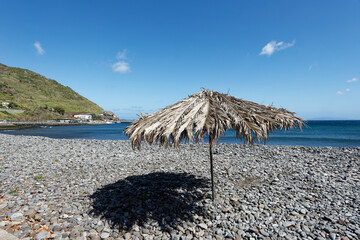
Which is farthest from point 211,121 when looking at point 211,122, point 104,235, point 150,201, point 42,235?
point 42,235

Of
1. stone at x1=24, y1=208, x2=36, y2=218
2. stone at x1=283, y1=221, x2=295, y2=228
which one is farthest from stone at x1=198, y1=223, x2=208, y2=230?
stone at x1=24, y1=208, x2=36, y2=218

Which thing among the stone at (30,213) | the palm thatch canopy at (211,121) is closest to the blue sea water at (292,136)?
the palm thatch canopy at (211,121)

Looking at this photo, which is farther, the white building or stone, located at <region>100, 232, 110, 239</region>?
the white building

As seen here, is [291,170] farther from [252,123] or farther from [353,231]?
[252,123]

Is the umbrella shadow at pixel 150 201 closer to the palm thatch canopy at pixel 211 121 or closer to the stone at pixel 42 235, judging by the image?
the stone at pixel 42 235

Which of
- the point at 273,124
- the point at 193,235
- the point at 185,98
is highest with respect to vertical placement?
the point at 185,98

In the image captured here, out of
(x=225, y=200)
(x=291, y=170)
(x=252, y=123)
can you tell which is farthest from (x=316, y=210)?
(x=291, y=170)

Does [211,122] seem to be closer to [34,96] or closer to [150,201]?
[150,201]

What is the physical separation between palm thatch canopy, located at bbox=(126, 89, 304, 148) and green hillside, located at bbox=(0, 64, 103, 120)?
7705cm

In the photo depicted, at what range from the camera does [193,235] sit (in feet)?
11.5

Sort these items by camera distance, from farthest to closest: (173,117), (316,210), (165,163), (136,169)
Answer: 1. (165,163)
2. (136,169)
3. (316,210)
4. (173,117)

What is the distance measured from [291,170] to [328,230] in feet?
13.0

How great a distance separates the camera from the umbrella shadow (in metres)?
3.93

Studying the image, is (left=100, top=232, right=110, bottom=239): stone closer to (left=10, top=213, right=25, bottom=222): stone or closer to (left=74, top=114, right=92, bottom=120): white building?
(left=10, top=213, right=25, bottom=222): stone
